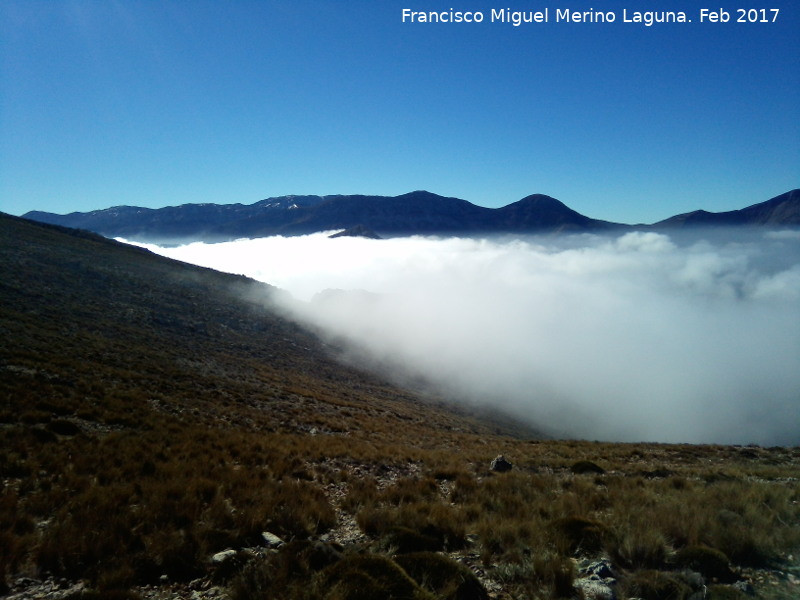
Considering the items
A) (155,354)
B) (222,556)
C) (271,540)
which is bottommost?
(155,354)

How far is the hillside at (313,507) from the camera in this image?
521 cm

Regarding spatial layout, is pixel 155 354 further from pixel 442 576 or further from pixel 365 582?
pixel 442 576

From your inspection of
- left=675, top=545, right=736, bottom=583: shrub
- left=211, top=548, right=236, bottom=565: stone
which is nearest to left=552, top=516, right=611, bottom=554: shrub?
left=675, top=545, right=736, bottom=583: shrub

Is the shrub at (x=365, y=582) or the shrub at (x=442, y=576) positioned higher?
the shrub at (x=365, y=582)

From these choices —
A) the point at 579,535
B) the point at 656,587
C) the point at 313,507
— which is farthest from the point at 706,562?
the point at 313,507

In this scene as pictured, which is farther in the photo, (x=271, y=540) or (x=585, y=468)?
(x=585, y=468)

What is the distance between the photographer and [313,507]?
25.8 feet

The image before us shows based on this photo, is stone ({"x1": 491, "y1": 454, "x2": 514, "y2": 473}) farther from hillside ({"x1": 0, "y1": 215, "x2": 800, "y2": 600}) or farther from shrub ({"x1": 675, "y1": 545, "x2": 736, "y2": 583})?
shrub ({"x1": 675, "y1": 545, "x2": 736, "y2": 583})

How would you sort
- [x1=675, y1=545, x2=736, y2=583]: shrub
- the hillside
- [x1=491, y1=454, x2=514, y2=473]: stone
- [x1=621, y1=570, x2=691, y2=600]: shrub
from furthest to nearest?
[x1=491, y1=454, x2=514, y2=473]: stone
[x1=675, y1=545, x2=736, y2=583]: shrub
the hillside
[x1=621, y1=570, x2=691, y2=600]: shrub

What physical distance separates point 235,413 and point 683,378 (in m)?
199

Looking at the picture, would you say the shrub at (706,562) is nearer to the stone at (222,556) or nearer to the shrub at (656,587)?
the shrub at (656,587)

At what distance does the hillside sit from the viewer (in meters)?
5.21

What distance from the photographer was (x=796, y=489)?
407 inches

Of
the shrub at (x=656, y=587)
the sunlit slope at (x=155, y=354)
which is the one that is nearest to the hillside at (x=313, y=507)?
the shrub at (x=656, y=587)
